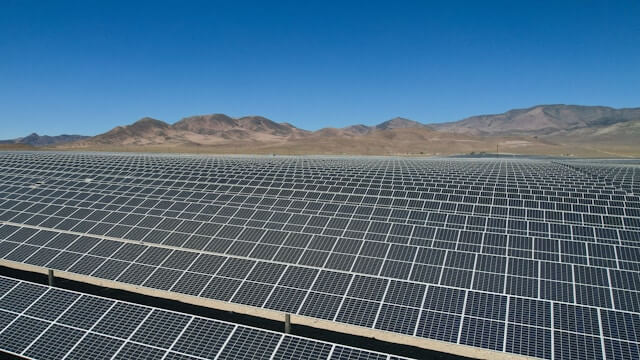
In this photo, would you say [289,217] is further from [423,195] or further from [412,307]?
[412,307]

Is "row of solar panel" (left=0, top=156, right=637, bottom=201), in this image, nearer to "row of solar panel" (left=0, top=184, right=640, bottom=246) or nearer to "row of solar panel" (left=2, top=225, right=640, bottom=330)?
"row of solar panel" (left=0, top=184, right=640, bottom=246)

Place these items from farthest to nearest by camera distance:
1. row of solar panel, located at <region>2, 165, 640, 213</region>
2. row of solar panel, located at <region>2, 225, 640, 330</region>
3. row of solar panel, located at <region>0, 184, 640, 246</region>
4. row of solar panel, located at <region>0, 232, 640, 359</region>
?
row of solar panel, located at <region>2, 165, 640, 213</region> < row of solar panel, located at <region>0, 184, 640, 246</region> < row of solar panel, located at <region>2, 225, 640, 330</region> < row of solar panel, located at <region>0, 232, 640, 359</region>

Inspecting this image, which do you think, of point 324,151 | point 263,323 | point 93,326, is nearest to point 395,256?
point 263,323

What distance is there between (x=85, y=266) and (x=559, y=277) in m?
20.4

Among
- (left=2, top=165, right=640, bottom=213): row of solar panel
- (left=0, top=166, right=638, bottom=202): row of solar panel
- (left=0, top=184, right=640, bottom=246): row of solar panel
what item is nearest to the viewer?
(left=0, top=184, right=640, bottom=246): row of solar panel

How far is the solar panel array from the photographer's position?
1167 centimetres

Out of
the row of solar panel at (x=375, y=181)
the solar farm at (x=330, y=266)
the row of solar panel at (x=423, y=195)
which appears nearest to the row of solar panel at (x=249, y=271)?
the solar farm at (x=330, y=266)

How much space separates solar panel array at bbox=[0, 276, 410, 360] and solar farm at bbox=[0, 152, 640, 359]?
5 centimetres

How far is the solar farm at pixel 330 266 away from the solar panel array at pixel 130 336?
5cm

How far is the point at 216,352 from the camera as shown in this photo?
1173cm

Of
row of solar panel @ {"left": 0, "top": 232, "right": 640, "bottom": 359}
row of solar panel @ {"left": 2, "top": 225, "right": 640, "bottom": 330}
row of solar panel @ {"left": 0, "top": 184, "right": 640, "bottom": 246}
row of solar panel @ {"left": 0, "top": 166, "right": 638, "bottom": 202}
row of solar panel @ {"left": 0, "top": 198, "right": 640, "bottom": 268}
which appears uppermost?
row of solar panel @ {"left": 0, "top": 166, "right": 638, "bottom": 202}

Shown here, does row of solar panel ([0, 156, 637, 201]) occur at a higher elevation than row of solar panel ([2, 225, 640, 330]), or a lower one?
higher

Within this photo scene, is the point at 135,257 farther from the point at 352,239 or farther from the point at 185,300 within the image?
the point at 352,239

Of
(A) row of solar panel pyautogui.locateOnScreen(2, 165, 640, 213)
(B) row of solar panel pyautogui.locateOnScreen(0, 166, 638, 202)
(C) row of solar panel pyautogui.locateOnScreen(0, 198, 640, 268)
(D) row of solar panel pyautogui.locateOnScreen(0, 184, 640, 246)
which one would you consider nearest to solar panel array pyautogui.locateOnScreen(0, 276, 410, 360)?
(C) row of solar panel pyautogui.locateOnScreen(0, 198, 640, 268)
